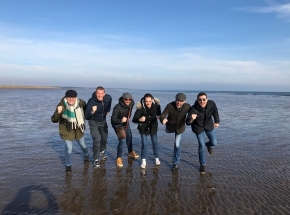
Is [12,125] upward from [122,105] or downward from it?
downward

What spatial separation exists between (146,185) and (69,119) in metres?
2.44

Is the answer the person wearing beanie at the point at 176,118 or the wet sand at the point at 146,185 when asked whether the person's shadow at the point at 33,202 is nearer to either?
the wet sand at the point at 146,185

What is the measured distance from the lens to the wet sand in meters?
4.39

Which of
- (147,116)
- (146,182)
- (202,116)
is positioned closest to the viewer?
(146,182)

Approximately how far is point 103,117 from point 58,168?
1751mm

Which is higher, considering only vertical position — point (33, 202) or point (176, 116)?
point (176, 116)

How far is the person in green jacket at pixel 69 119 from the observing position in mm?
5891

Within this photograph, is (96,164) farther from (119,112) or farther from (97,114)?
(119,112)

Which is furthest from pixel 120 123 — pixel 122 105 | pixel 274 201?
pixel 274 201

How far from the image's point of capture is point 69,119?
5996 mm

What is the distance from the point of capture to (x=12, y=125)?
1163 cm

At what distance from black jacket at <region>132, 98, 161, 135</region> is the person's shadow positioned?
2.70 metres

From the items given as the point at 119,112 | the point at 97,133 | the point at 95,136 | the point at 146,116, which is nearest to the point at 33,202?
the point at 95,136

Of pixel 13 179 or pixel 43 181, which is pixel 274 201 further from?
pixel 13 179
